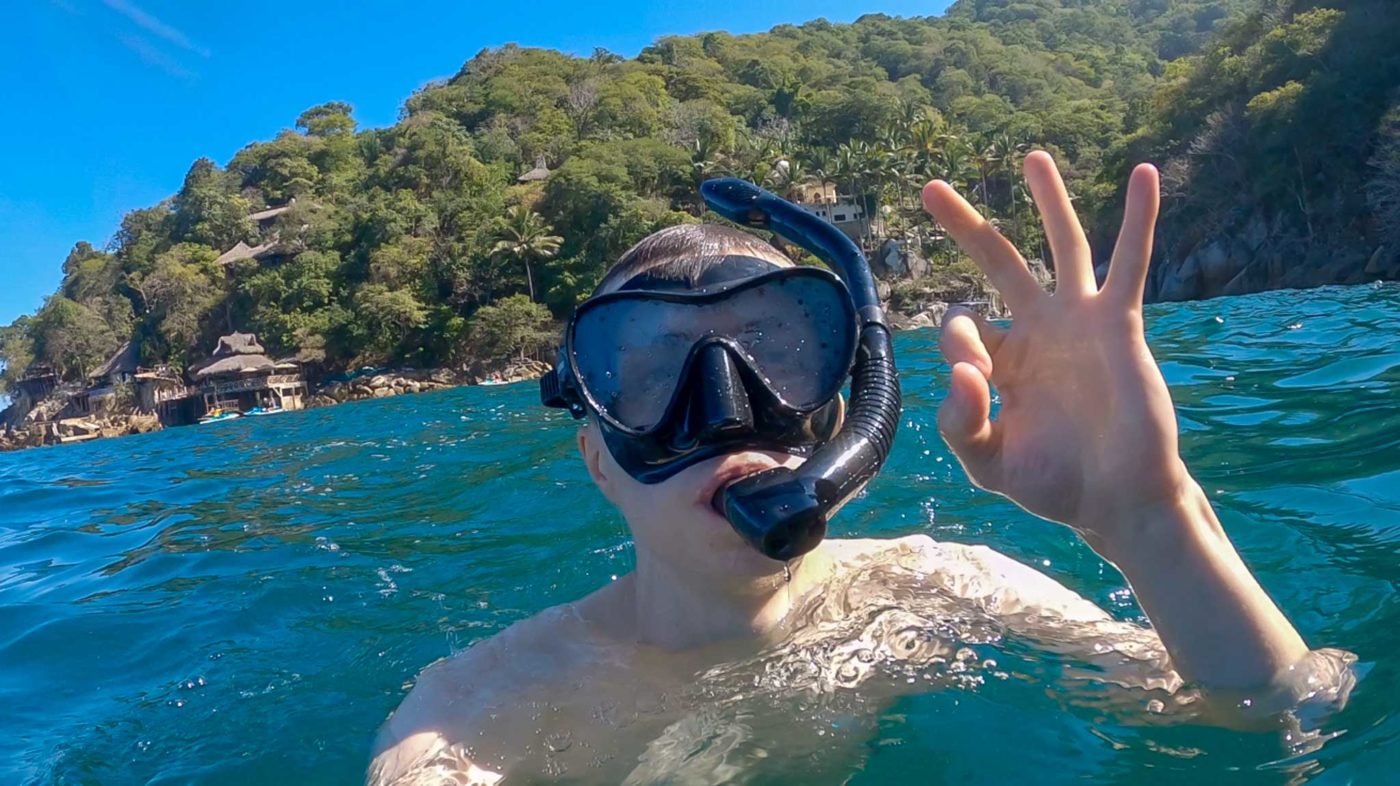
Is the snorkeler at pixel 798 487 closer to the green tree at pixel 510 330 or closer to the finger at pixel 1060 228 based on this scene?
the finger at pixel 1060 228

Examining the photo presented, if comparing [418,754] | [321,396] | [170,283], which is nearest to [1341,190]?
[418,754]

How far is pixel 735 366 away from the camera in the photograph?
1725 millimetres

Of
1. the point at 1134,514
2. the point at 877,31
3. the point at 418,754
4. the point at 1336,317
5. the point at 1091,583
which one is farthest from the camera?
the point at 877,31

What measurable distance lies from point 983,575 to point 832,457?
94cm

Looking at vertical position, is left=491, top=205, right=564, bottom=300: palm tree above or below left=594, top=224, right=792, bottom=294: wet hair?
above

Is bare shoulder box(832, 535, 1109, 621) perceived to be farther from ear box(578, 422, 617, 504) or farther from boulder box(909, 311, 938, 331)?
boulder box(909, 311, 938, 331)

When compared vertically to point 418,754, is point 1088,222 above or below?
above

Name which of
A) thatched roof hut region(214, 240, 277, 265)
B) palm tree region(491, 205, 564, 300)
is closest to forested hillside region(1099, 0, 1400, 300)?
palm tree region(491, 205, 564, 300)

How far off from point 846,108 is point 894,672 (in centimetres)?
5321

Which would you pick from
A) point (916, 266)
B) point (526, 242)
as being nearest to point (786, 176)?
point (916, 266)

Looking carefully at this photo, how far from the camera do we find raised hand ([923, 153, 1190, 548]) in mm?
1434

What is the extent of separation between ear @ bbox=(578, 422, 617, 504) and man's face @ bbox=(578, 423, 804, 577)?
84mm

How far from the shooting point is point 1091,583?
286 cm

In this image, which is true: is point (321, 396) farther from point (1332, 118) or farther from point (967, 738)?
point (967, 738)
